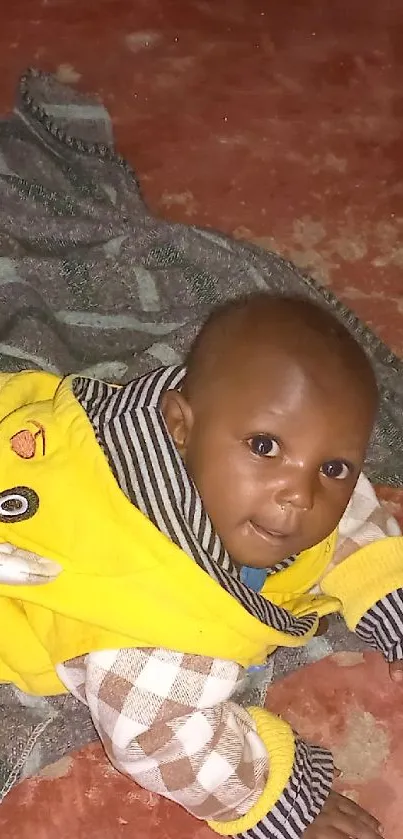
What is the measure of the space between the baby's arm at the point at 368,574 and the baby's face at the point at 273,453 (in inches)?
6.7

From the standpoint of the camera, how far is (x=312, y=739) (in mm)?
942

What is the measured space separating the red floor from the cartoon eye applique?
1.74ft

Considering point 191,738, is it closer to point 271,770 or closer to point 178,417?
point 271,770

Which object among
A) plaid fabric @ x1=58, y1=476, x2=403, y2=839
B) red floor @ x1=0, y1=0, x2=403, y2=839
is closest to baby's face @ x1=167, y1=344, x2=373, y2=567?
plaid fabric @ x1=58, y1=476, x2=403, y2=839

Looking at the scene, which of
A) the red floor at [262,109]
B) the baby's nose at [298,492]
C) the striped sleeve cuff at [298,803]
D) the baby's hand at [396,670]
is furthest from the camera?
the red floor at [262,109]

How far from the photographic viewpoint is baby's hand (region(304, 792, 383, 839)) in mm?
871

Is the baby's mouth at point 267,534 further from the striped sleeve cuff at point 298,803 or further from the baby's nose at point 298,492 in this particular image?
the striped sleeve cuff at point 298,803

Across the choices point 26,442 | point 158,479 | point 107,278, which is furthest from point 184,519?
point 107,278

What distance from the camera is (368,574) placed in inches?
36.1

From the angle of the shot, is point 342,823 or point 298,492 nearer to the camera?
point 298,492

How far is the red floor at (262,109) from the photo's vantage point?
1.24m

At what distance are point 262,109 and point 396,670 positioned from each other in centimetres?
76

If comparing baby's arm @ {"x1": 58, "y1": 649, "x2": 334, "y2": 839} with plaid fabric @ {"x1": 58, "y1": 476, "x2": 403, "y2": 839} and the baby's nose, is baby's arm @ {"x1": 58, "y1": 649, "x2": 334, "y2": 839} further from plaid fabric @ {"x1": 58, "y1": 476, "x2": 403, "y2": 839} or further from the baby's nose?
the baby's nose

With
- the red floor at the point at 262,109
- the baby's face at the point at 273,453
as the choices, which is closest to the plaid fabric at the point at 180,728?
the baby's face at the point at 273,453
